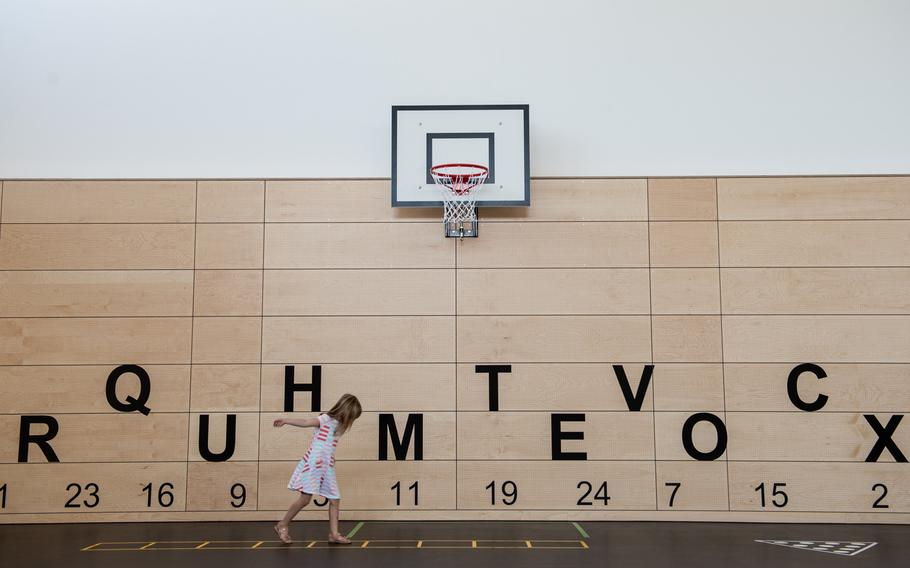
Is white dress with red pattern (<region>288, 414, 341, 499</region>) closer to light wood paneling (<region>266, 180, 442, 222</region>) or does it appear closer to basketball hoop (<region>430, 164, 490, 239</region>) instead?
light wood paneling (<region>266, 180, 442, 222</region>)

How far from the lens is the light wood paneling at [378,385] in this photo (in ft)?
22.4

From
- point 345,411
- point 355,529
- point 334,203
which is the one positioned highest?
point 334,203

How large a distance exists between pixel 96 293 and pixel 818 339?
6.98 metres

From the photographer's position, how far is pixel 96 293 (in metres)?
6.95

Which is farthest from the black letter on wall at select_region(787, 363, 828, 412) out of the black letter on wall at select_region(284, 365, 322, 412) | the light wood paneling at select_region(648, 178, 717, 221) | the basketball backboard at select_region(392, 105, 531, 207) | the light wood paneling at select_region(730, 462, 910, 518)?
the black letter on wall at select_region(284, 365, 322, 412)

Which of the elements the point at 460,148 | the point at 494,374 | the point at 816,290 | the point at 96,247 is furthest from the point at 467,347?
the point at 96,247

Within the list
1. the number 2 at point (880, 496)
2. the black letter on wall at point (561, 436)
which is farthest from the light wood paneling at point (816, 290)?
the black letter on wall at point (561, 436)

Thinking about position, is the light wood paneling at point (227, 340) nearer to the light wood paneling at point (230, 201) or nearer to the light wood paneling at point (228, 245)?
the light wood paneling at point (228, 245)

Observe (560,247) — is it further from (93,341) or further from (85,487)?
(85,487)

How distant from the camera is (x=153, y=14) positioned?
7371 millimetres

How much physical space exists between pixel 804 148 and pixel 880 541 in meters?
3.68

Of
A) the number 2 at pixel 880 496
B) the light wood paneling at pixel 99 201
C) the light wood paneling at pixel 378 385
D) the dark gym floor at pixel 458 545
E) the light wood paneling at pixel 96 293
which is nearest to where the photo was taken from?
the dark gym floor at pixel 458 545

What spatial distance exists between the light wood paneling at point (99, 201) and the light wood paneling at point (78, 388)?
1466 millimetres

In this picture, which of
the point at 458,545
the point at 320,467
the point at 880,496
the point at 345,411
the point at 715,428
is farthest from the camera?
the point at 715,428
